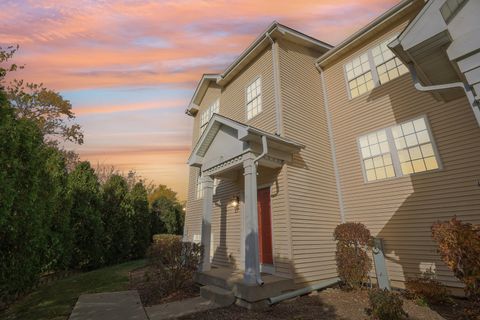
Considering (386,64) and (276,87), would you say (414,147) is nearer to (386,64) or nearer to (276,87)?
(386,64)

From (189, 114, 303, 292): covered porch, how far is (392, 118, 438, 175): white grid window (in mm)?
2997

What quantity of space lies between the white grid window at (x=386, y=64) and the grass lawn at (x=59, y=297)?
34.6ft

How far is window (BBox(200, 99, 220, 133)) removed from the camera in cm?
1227

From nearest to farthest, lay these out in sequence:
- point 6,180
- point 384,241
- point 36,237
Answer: point 6,180 → point 36,237 → point 384,241

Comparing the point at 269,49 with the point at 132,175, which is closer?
the point at 269,49

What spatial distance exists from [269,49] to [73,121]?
19.6 meters

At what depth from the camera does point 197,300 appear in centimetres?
587

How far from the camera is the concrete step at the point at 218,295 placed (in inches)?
217

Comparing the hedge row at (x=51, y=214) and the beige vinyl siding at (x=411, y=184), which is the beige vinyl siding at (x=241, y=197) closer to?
the beige vinyl siding at (x=411, y=184)

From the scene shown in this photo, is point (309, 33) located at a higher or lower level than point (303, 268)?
higher

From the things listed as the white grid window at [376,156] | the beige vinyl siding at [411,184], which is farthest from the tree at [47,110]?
the white grid window at [376,156]

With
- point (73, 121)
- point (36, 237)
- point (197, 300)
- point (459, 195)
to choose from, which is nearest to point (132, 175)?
point (73, 121)

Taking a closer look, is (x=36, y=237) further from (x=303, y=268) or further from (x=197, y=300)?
(x=303, y=268)

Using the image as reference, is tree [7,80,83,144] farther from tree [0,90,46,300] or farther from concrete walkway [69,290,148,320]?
concrete walkway [69,290,148,320]
